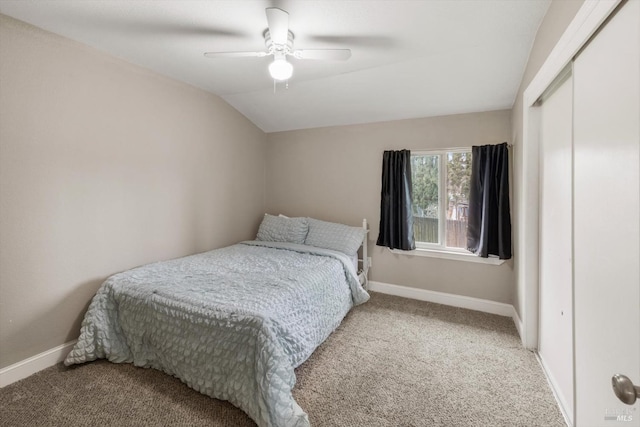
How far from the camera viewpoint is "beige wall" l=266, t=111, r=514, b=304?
291cm

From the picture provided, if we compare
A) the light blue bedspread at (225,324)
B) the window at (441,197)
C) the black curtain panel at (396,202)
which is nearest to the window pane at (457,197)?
the window at (441,197)

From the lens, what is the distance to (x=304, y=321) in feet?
6.38

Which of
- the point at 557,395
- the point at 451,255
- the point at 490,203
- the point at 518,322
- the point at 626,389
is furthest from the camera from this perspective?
the point at 451,255

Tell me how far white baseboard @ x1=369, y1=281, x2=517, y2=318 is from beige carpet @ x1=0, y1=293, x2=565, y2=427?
52cm

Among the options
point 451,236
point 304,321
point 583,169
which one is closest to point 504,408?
point 304,321

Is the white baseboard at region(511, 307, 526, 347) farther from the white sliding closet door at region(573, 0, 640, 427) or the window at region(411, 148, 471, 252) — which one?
the white sliding closet door at region(573, 0, 640, 427)

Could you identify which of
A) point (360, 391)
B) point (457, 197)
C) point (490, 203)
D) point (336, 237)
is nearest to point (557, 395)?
point (360, 391)

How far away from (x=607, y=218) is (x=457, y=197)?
7.18ft

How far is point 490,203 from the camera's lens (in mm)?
2777

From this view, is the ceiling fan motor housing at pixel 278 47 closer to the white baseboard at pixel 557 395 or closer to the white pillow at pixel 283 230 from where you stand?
the white pillow at pixel 283 230

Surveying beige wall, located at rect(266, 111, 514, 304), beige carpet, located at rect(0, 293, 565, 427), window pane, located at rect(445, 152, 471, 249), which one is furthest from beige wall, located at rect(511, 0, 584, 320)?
beige carpet, located at rect(0, 293, 565, 427)

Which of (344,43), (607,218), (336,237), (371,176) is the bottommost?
(336,237)

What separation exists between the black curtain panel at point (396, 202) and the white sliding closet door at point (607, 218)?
1914mm

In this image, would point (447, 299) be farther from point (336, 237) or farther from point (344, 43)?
point (344, 43)
